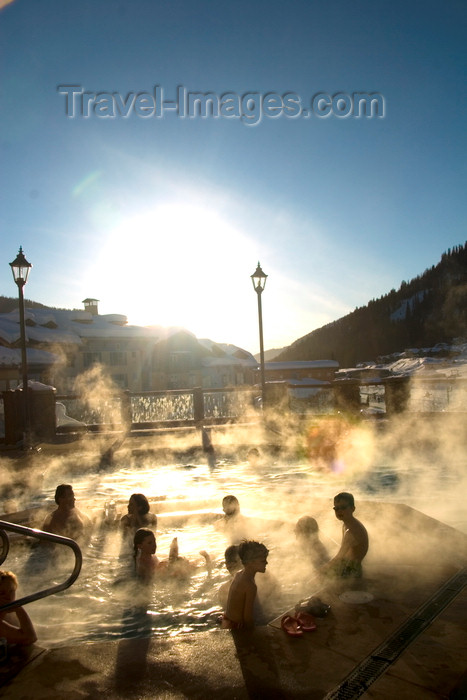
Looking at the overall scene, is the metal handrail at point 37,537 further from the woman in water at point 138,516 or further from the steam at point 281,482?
the woman in water at point 138,516

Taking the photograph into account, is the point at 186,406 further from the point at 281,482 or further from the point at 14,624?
the point at 14,624

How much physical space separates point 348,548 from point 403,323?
312 feet

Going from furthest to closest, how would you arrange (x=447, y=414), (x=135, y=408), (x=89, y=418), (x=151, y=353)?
(x=151, y=353)
(x=89, y=418)
(x=135, y=408)
(x=447, y=414)

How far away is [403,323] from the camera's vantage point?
94.3m

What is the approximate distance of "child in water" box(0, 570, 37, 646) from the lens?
3471 mm

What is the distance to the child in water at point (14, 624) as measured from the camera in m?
3.47

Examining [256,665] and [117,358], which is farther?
[117,358]

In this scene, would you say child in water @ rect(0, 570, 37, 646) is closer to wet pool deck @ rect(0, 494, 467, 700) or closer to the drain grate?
wet pool deck @ rect(0, 494, 467, 700)

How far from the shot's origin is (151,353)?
45.7 meters

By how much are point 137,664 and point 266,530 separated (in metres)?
3.81

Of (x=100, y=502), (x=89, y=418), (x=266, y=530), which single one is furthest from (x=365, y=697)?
(x=89, y=418)

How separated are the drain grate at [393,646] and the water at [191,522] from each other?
5.21ft

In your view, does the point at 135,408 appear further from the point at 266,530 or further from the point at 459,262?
the point at 459,262

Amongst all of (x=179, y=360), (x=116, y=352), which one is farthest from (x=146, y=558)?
(x=179, y=360)
